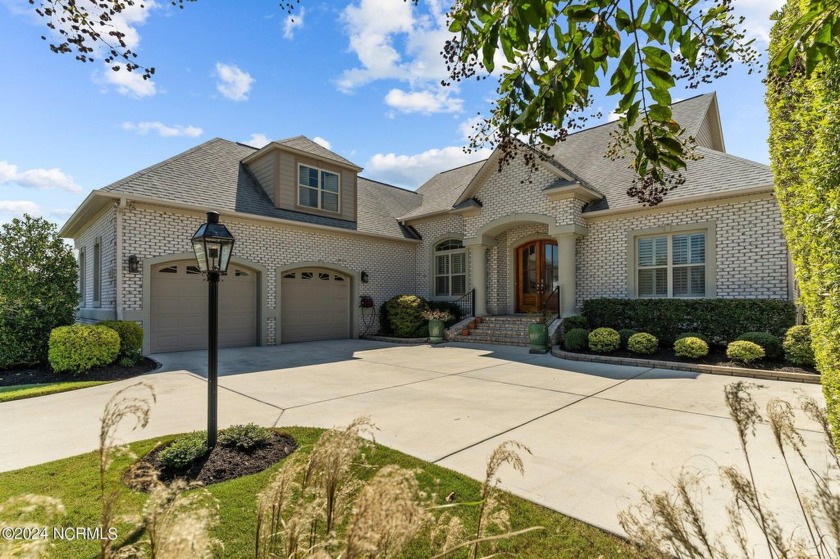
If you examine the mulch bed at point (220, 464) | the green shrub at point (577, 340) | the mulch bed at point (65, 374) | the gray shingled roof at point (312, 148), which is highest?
the gray shingled roof at point (312, 148)

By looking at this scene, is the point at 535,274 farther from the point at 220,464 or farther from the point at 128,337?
the point at 220,464

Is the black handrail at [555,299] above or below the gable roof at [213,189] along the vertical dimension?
below

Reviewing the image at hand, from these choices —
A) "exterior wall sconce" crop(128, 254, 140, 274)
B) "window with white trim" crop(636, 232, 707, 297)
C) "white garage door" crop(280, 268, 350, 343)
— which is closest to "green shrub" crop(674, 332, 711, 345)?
"window with white trim" crop(636, 232, 707, 297)

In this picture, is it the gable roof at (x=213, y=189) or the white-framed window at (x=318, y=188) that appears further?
the white-framed window at (x=318, y=188)

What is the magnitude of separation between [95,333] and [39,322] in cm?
202

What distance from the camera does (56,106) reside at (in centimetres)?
482

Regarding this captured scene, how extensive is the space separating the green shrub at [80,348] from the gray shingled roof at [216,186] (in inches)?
133

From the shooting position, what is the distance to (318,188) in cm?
1370

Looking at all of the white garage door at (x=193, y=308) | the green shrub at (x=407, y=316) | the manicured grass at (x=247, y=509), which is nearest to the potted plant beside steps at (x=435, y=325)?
the green shrub at (x=407, y=316)

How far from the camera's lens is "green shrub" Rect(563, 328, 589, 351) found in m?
9.78

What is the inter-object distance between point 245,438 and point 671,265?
10951mm

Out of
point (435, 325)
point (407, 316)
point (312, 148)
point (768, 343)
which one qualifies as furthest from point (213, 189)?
point (768, 343)

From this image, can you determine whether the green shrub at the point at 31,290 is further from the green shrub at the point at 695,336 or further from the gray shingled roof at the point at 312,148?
the green shrub at the point at 695,336

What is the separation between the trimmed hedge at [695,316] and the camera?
8.58 meters
